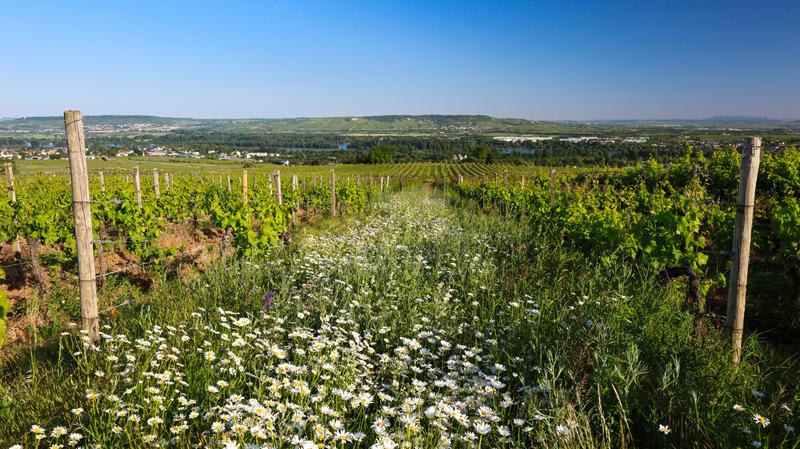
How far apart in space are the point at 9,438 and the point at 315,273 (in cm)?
347

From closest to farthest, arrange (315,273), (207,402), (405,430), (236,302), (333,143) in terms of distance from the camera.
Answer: (405,430) < (207,402) < (236,302) < (315,273) < (333,143)

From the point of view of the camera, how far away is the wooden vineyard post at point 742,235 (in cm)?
422

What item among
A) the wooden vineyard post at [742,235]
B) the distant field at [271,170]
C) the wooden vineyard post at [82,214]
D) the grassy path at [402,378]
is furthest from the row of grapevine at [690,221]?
the distant field at [271,170]

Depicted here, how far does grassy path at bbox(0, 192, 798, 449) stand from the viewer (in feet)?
8.86

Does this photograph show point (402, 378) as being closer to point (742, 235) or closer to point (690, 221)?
point (742, 235)

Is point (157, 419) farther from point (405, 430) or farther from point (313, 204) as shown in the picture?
point (313, 204)

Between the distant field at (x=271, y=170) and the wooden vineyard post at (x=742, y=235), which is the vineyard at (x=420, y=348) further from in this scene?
the distant field at (x=271, y=170)

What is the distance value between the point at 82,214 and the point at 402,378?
3.45 metres

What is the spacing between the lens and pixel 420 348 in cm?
380

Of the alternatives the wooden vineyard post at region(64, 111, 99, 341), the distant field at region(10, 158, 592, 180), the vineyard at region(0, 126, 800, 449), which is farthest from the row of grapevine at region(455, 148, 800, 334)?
the distant field at region(10, 158, 592, 180)

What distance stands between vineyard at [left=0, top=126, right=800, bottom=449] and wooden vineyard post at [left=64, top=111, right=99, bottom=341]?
2.2 inches

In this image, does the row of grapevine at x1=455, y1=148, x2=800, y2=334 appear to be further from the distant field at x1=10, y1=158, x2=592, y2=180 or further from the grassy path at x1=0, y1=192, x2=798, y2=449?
the distant field at x1=10, y1=158, x2=592, y2=180

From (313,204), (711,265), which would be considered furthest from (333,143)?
(711,265)

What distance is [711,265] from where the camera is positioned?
26.8 feet
